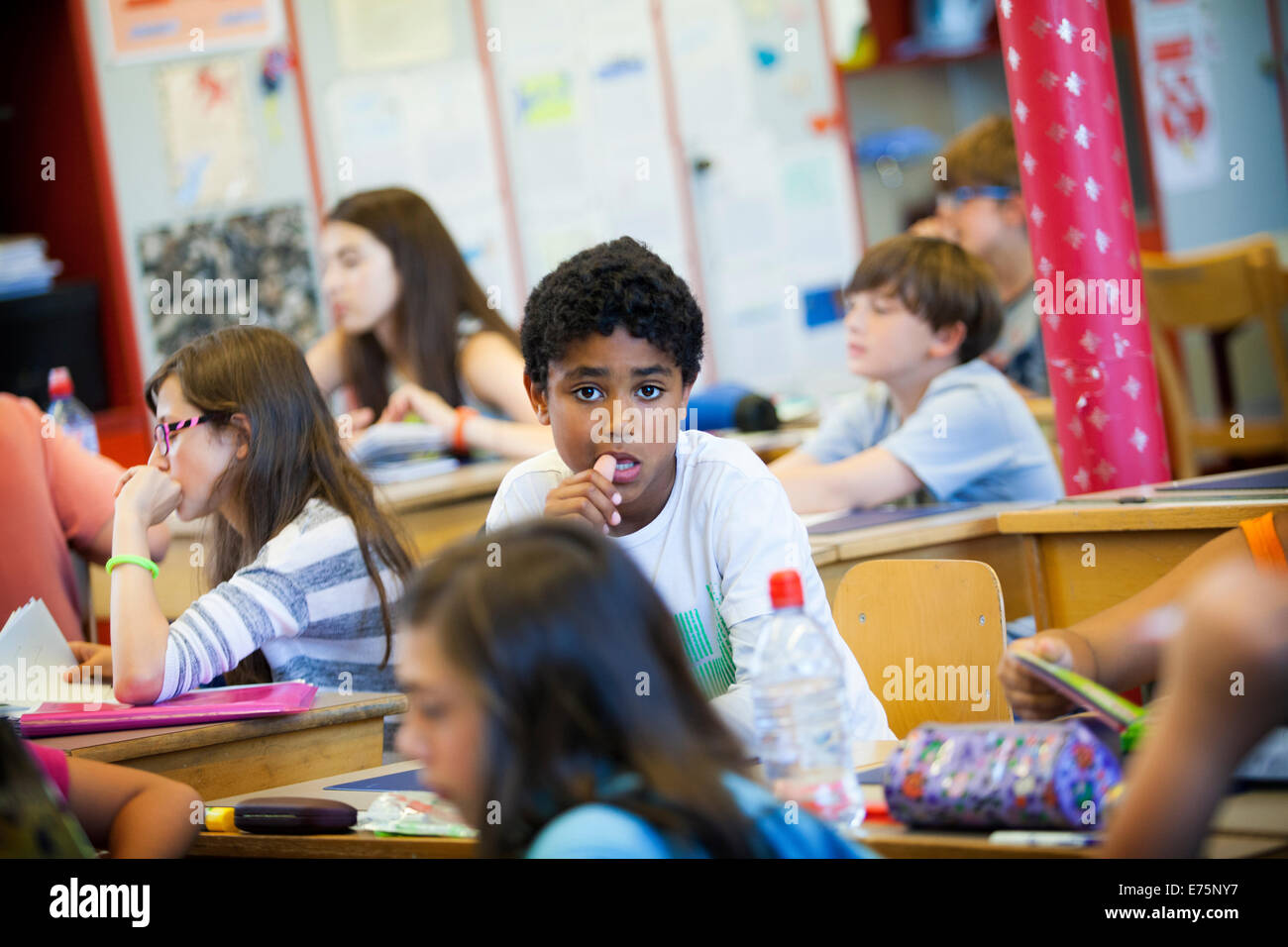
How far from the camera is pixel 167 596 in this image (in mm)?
3389

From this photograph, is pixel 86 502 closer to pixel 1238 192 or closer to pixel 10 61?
pixel 10 61

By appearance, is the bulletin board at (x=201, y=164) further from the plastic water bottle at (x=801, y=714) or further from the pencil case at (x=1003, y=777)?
the pencil case at (x=1003, y=777)

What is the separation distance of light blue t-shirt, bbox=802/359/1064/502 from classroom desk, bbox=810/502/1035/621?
32 cm

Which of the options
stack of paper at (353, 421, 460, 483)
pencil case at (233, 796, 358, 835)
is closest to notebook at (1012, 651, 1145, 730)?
pencil case at (233, 796, 358, 835)

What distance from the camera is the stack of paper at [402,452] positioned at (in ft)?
10.8

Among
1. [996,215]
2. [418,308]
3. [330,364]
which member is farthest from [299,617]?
[996,215]

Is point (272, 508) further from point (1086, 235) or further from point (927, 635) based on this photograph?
point (1086, 235)

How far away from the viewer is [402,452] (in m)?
3.39

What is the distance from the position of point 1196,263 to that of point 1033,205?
8.64 feet

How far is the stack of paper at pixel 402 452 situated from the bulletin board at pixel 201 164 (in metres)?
2.04

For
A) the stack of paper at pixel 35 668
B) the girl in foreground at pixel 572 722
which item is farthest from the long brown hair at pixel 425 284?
the girl in foreground at pixel 572 722

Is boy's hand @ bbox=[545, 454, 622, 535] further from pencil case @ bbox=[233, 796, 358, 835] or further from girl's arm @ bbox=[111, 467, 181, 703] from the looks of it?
girl's arm @ bbox=[111, 467, 181, 703]

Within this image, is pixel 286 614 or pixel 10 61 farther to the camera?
pixel 10 61
